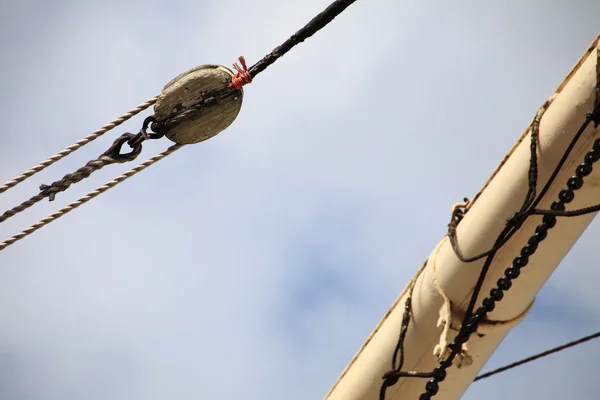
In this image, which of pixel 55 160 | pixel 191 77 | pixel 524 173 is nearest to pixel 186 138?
pixel 191 77

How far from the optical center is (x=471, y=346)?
5051mm

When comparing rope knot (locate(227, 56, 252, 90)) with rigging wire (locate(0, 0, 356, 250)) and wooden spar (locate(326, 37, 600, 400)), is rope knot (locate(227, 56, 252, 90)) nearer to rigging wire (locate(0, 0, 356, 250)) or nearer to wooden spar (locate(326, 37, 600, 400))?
rigging wire (locate(0, 0, 356, 250))

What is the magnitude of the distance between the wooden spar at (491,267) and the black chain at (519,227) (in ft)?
0.22

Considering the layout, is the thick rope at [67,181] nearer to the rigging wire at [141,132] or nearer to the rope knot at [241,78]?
the rigging wire at [141,132]

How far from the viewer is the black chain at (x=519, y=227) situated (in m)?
4.31

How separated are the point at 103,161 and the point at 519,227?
271 cm

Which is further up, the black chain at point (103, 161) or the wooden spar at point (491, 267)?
the black chain at point (103, 161)

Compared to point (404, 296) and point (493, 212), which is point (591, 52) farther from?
point (404, 296)

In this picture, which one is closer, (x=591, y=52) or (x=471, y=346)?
(x=591, y=52)

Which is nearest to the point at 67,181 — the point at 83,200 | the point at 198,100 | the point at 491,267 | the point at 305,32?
the point at 83,200

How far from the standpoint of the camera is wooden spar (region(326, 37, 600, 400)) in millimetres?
4516

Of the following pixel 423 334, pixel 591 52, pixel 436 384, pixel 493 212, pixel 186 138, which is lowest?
pixel 436 384

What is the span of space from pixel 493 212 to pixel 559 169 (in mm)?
489

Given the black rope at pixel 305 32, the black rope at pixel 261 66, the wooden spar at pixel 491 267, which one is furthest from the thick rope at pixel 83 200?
the wooden spar at pixel 491 267
